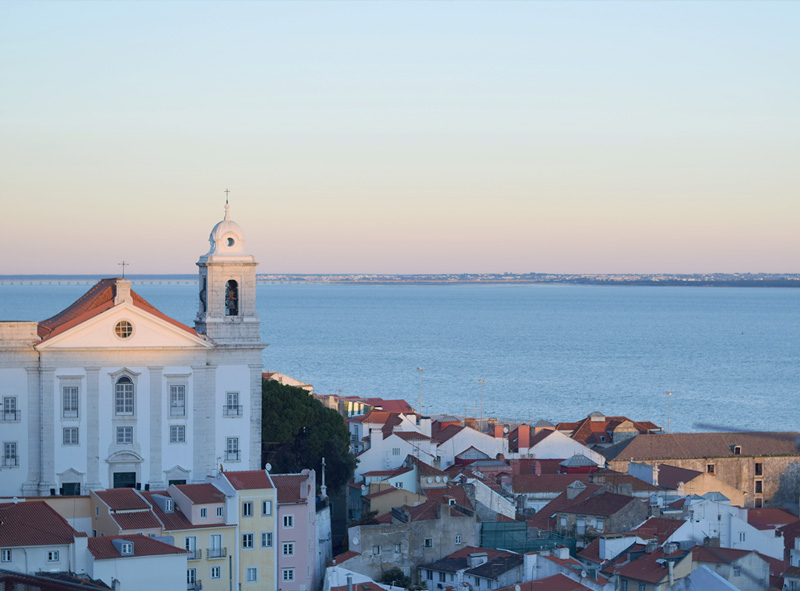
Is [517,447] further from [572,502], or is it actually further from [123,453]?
[123,453]

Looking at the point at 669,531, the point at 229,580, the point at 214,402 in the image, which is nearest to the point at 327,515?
the point at 214,402

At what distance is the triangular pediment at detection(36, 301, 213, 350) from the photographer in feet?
142

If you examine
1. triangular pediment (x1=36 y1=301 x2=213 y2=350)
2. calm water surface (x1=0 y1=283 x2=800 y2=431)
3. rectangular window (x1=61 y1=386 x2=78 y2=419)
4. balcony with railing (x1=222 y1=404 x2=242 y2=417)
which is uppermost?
triangular pediment (x1=36 y1=301 x2=213 y2=350)

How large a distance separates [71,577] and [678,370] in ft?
344

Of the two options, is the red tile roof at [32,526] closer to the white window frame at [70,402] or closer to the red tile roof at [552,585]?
the white window frame at [70,402]

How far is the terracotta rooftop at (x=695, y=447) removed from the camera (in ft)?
194

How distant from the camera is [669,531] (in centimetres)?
3969

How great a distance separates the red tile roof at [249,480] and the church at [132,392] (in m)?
6.05

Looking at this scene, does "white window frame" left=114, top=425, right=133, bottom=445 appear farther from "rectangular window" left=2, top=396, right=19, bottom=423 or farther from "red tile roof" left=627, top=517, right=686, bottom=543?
"red tile roof" left=627, top=517, right=686, bottom=543

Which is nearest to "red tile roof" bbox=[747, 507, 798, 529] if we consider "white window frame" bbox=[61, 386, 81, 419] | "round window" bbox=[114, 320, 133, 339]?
"round window" bbox=[114, 320, 133, 339]

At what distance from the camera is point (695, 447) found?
2346 inches

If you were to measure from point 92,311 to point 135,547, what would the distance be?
1341cm

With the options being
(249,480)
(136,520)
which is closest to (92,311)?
(249,480)

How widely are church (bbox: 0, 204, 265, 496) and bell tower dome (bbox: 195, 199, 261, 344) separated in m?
0.03
